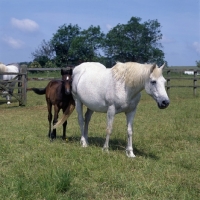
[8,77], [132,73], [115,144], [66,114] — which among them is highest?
[132,73]

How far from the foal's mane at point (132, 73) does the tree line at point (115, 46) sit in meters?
47.3

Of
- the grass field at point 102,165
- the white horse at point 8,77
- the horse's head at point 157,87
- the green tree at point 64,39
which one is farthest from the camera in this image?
the green tree at point 64,39

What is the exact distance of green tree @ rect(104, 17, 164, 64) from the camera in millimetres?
56500

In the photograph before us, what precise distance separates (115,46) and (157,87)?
172 ft

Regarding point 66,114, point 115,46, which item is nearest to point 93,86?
point 66,114

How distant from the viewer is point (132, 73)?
19.8ft

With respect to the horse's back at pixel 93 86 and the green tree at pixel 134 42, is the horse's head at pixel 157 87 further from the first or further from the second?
the green tree at pixel 134 42

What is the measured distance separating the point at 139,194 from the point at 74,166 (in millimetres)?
1325

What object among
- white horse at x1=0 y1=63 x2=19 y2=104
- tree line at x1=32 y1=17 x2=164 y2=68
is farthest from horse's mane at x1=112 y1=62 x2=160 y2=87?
tree line at x1=32 y1=17 x2=164 y2=68

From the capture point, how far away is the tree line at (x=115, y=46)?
56.6 meters

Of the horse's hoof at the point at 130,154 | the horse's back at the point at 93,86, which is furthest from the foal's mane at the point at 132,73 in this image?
the horse's hoof at the point at 130,154

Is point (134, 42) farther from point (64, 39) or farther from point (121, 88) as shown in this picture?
point (121, 88)

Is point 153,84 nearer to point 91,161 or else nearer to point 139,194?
point 91,161

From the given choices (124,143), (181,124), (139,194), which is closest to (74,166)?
(139,194)
